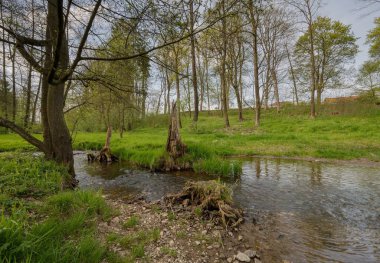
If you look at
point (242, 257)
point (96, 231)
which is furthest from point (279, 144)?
point (96, 231)

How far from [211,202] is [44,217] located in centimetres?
295

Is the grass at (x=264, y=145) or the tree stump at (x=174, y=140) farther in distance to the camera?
the grass at (x=264, y=145)

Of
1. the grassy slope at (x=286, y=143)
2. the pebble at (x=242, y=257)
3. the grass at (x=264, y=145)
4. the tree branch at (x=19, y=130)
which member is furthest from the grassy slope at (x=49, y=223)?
the grassy slope at (x=286, y=143)

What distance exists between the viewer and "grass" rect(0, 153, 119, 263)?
233 centimetres

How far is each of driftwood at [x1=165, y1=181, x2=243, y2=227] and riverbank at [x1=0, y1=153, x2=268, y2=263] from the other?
20cm

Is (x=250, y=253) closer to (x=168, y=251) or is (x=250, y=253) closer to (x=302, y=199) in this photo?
(x=168, y=251)

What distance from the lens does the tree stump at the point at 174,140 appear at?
932 centimetres

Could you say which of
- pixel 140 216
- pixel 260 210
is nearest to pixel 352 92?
pixel 260 210

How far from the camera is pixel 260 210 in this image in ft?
16.4

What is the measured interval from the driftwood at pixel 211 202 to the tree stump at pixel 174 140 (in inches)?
165

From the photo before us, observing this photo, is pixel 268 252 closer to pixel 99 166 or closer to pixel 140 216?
pixel 140 216

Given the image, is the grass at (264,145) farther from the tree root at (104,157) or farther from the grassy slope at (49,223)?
the grassy slope at (49,223)

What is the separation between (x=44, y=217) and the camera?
3449mm

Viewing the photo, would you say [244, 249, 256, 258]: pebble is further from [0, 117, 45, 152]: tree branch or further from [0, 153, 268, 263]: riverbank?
[0, 117, 45, 152]: tree branch
